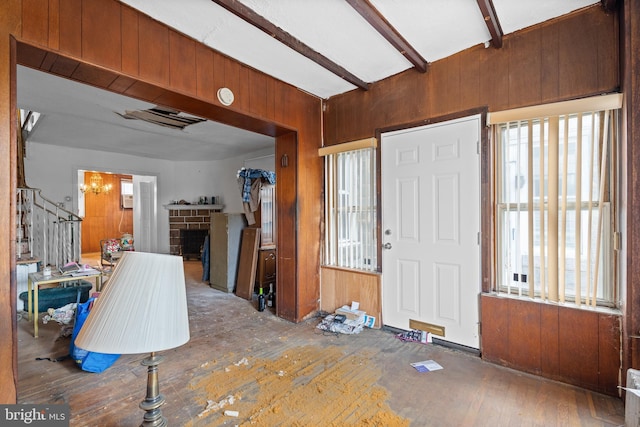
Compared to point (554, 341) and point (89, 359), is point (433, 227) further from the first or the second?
point (89, 359)

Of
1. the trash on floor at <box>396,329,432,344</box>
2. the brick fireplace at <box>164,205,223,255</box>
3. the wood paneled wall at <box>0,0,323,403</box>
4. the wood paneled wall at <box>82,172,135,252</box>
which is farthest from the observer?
the wood paneled wall at <box>82,172,135,252</box>

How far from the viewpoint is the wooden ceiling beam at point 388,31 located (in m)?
2.02

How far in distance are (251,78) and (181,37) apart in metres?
0.70

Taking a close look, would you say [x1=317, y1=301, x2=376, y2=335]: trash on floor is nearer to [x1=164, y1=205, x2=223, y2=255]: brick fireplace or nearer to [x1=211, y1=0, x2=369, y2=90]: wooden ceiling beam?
[x1=211, y1=0, x2=369, y2=90]: wooden ceiling beam

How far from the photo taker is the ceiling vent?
160 inches

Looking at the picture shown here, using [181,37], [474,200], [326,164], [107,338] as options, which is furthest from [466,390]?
[181,37]

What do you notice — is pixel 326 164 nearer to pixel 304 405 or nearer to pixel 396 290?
pixel 396 290

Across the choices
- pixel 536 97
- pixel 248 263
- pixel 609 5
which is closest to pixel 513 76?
pixel 536 97

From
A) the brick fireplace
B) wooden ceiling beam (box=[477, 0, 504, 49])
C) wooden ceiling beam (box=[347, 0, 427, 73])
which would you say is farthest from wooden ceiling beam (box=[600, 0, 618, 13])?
the brick fireplace

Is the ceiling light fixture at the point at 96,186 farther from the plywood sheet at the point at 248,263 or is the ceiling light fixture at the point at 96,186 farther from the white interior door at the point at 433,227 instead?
the white interior door at the point at 433,227

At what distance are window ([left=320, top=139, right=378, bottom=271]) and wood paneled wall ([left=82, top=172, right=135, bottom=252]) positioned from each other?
8951 millimetres

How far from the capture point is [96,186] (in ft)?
28.1

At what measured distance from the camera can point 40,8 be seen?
171 cm
